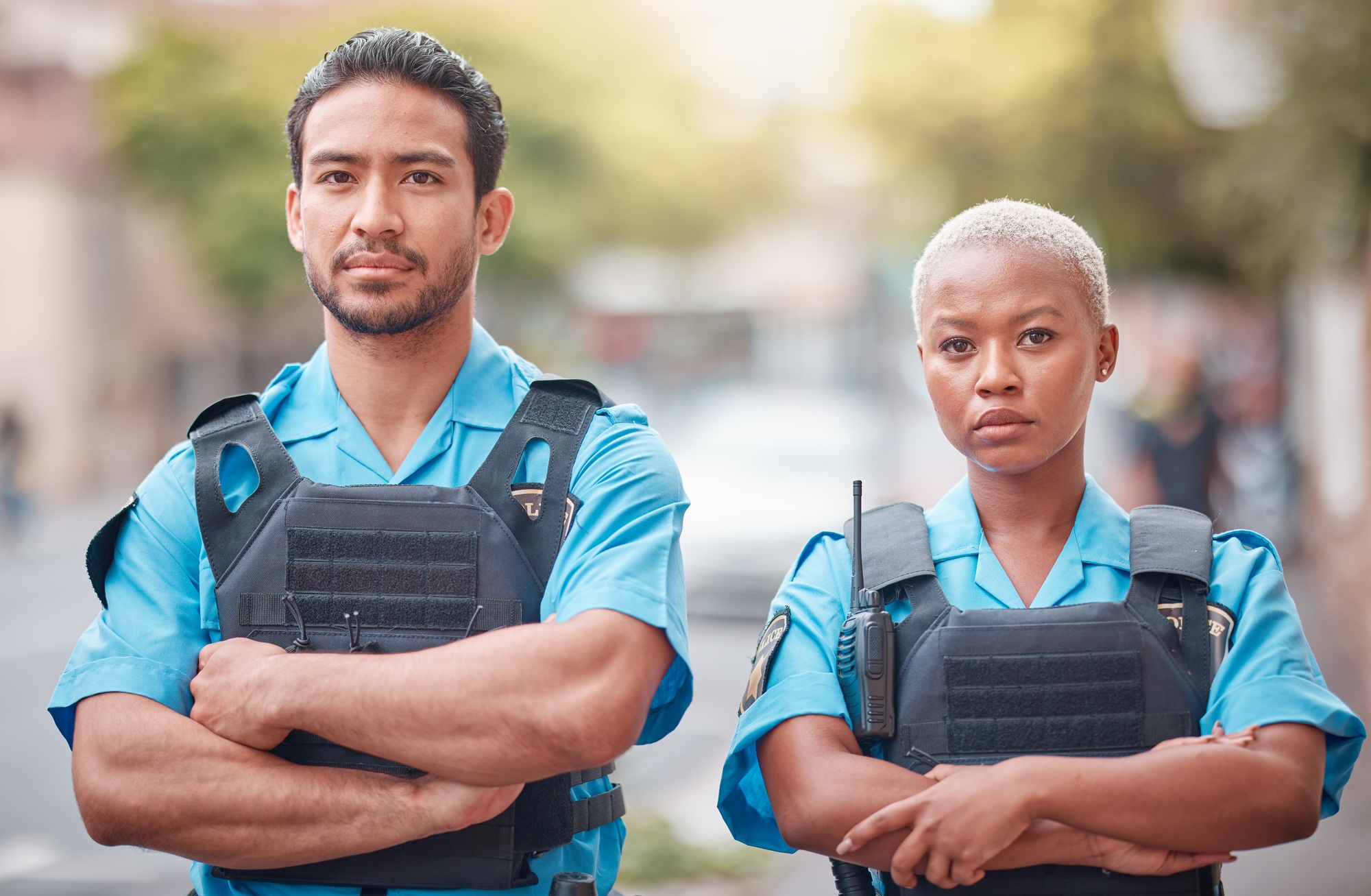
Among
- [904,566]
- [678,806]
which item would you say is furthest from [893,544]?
[678,806]

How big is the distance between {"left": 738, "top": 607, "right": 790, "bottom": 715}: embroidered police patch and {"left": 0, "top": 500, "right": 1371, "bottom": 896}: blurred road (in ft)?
10.8

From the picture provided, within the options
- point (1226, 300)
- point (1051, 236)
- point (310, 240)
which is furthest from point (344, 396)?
point (1226, 300)

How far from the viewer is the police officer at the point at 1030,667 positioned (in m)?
2.01

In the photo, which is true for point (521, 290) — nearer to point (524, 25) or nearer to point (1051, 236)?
point (524, 25)

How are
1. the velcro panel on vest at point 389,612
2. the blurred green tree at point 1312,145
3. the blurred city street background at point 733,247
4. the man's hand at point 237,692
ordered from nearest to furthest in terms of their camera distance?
the man's hand at point 237,692 → the velcro panel on vest at point 389,612 → the blurred green tree at point 1312,145 → the blurred city street background at point 733,247

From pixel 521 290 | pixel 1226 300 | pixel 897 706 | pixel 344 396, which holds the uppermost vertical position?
pixel 521 290

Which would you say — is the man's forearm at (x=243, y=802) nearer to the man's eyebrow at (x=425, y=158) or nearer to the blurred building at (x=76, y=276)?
the man's eyebrow at (x=425, y=158)

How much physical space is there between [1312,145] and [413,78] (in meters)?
5.15

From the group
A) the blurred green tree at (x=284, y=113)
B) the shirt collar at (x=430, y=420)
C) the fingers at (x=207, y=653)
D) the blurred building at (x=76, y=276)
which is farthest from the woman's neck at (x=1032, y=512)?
the blurred building at (x=76, y=276)

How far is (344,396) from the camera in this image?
2488mm

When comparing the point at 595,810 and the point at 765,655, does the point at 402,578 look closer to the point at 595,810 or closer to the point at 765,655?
the point at 595,810

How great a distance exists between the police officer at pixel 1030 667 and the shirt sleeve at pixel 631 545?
0.18 metres

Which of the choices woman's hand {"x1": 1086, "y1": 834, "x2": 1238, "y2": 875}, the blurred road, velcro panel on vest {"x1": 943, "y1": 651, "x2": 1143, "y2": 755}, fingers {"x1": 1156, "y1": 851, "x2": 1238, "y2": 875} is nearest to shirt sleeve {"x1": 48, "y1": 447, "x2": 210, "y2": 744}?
velcro panel on vest {"x1": 943, "y1": 651, "x2": 1143, "y2": 755}

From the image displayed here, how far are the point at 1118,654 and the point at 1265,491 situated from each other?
48.1 feet
